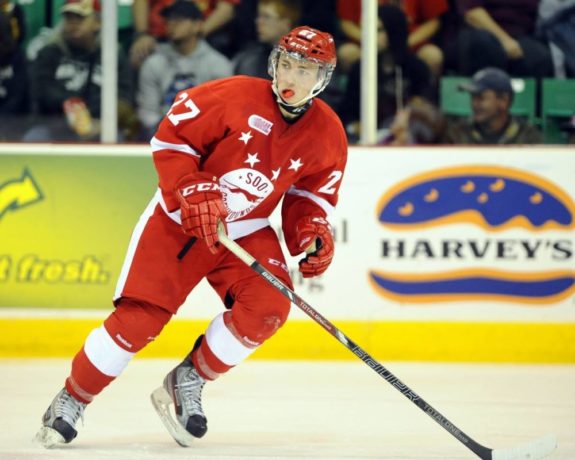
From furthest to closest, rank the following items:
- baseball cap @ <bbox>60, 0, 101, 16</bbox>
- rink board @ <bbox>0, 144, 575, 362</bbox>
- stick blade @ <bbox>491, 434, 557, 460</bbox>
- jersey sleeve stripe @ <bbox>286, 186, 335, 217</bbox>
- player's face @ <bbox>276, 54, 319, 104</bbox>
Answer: baseball cap @ <bbox>60, 0, 101, 16</bbox> → rink board @ <bbox>0, 144, 575, 362</bbox> → jersey sleeve stripe @ <bbox>286, 186, 335, 217</bbox> → player's face @ <bbox>276, 54, 319, 104</bbox> → stick blade @ <bbox>491, 434, 557, 460</bbox>

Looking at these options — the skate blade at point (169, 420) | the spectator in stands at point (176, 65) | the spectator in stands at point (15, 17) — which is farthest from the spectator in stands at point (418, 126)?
the skate blade at point (169, 420)

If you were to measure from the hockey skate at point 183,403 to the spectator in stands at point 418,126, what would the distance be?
2069 mm

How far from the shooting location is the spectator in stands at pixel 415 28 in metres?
5.40

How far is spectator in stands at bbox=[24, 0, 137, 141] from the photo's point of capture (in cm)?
535

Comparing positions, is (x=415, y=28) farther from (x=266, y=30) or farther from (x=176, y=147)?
(x=176, y=147)

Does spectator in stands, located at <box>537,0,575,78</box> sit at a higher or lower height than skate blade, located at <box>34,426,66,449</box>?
higher

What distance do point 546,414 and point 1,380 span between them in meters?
1.92

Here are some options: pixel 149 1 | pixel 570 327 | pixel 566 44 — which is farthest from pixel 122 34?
pixel 570 327

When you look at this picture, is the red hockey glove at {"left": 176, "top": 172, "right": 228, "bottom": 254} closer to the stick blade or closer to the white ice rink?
the white ice rink

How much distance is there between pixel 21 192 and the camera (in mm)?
5238

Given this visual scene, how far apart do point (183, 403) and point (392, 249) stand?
6.20 feet

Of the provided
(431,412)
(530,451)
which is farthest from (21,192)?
(530,451)

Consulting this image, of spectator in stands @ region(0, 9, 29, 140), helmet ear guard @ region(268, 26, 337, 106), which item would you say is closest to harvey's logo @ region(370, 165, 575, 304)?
spectator in stands @ region(0, 9, 29, 140)

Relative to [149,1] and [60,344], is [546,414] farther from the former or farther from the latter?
[149,1]
